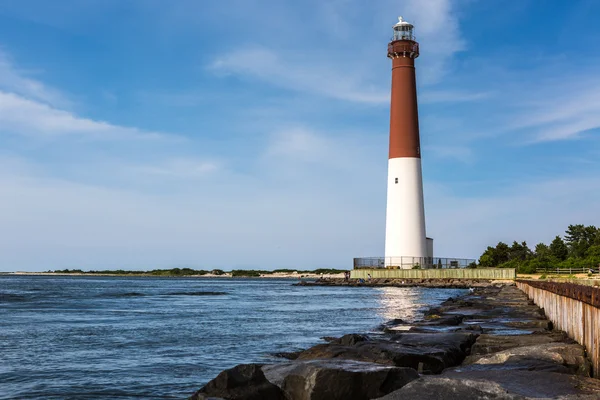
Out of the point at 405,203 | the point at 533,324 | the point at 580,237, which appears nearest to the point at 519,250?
the point at 580,237

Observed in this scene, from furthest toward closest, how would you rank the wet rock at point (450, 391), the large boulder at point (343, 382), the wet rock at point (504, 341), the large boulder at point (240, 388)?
the wet rock at point (504, 341), the large boulder at point (240, 388), the large boulder at point (343, 382), the wet rock at point (450, 391)

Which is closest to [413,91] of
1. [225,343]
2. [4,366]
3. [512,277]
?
[512,277]

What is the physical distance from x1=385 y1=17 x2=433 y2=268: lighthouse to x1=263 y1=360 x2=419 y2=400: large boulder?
43.1 meters

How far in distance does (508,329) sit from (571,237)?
71.2 metres

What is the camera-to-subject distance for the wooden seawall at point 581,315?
9227 millimetres

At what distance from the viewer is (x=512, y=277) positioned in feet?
182

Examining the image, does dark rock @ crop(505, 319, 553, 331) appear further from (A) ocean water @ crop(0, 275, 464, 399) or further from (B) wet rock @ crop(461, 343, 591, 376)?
(B) wet rock @ crop(461, 343, 591, 376)

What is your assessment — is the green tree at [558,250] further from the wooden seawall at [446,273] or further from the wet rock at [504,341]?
the wet rock at [504,341]

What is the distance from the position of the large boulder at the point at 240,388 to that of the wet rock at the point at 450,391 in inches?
62.8

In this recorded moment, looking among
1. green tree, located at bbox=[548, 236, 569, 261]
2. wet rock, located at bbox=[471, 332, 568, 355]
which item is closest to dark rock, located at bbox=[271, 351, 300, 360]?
wet rock, located at bbox=[471, 332, 568, 355]

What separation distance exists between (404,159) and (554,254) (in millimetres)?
24947

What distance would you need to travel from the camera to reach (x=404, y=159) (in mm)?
50375

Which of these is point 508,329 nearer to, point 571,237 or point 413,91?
point 413,91

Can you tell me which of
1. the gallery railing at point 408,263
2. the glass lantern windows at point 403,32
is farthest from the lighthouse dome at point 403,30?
the gallery railing at point 408,263
